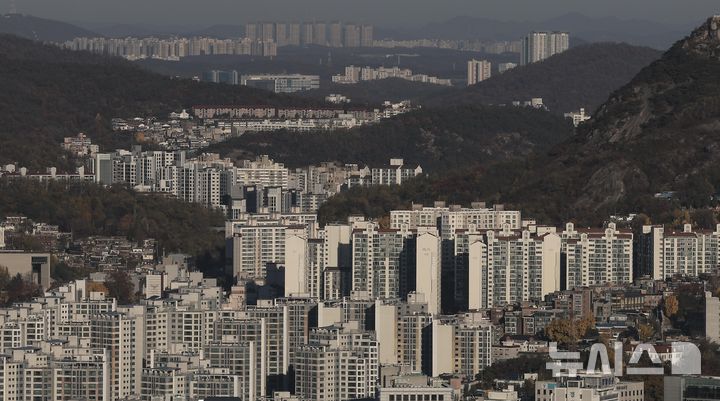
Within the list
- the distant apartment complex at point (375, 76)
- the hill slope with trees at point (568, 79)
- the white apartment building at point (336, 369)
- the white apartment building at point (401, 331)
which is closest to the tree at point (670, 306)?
the white apartment building at point (401, 331)

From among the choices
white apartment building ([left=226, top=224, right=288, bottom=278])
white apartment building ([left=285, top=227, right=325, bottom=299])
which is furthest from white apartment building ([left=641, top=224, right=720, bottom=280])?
white apartment building ([left=226, top=224, right=288, bottom=278])

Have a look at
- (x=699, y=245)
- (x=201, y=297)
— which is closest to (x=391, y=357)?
(x=201, y=297)

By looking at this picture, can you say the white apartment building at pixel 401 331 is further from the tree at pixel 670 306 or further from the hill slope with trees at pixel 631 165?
the hill slope with trees at pixel 631 165

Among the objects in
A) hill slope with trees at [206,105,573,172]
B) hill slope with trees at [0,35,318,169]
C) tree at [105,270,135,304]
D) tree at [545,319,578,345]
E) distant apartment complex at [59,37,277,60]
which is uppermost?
distant apartment complex at [59,37,277,60]

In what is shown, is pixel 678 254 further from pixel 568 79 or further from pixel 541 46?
pixel 541 46

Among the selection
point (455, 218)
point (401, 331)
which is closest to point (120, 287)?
point (455, 218)

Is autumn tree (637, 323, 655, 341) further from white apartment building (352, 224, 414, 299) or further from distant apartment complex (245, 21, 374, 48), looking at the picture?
distant apartment complex (245, 21, 374, 48)

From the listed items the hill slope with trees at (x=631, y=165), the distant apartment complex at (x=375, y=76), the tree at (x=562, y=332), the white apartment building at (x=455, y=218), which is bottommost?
the tree at (x=562, y=332)
